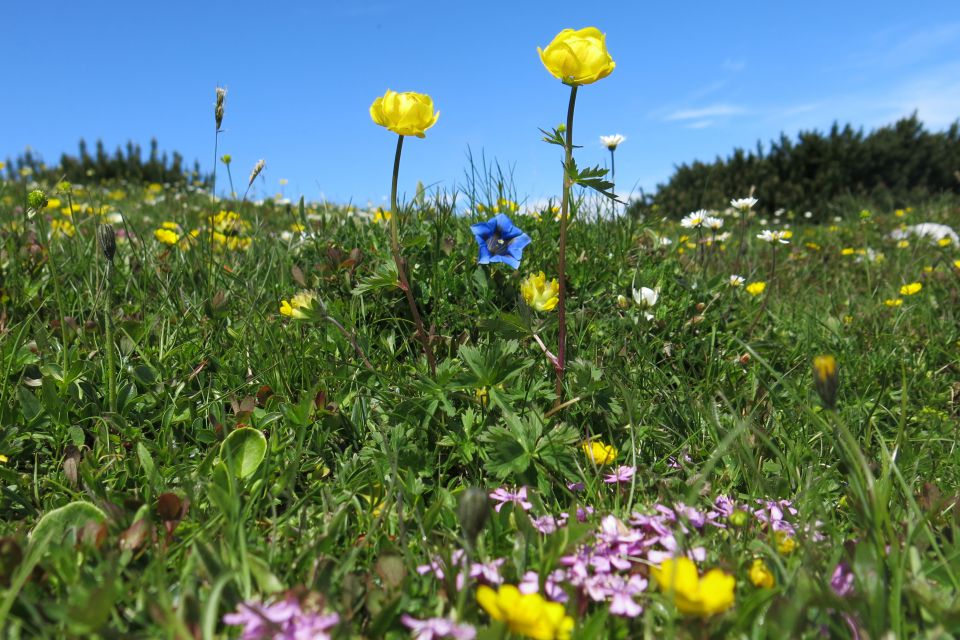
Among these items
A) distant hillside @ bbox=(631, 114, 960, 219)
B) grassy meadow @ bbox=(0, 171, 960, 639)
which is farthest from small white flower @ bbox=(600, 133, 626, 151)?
distant hillside @ bbox=(631, 114, 960, 219)

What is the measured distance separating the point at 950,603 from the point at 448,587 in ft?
3.26

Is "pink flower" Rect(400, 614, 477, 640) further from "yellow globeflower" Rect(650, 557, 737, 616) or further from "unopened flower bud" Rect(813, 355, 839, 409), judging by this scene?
"unopened flower bud" Rect(813, 355, 839, 409)

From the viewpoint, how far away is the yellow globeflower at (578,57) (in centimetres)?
180

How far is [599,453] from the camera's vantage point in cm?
203

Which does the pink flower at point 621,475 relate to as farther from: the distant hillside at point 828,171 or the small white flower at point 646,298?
the distant hillside at point 828,171

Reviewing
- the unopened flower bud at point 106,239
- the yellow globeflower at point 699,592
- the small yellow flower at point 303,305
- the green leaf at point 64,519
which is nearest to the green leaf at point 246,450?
the green leaf at point 64,519

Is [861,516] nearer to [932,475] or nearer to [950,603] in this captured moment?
[950,603]

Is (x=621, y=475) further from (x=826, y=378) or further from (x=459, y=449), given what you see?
(x=826, y=378)

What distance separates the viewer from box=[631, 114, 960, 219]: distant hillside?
58.7 feet

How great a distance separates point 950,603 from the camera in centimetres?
139

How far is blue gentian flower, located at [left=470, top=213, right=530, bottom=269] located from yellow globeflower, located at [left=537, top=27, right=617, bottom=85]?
74cm

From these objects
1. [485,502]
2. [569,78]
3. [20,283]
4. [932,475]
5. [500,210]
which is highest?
[569,78]

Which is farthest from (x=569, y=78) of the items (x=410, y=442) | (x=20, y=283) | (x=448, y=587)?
(x=20, y=283)

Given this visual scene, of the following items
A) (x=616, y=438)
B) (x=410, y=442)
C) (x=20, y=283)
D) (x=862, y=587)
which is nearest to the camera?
(x=862, y=587)
